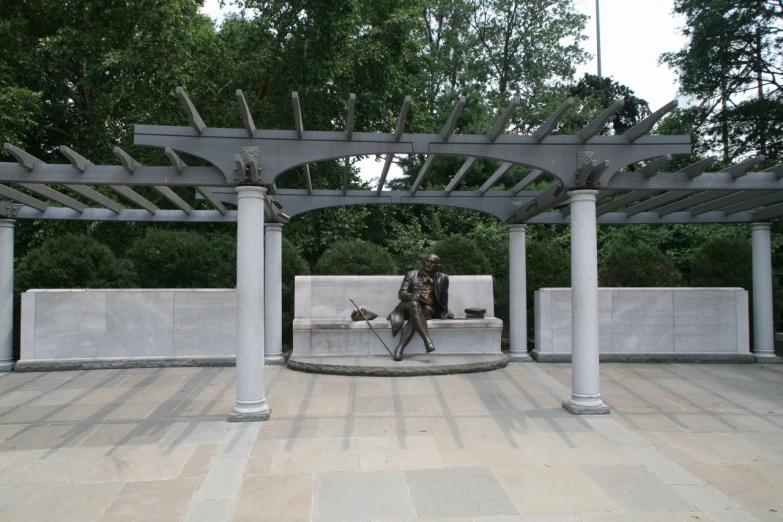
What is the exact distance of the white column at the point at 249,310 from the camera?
6844mm

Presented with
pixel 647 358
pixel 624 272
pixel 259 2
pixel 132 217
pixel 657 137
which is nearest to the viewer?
pixel 657 137

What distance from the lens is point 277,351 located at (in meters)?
10.8

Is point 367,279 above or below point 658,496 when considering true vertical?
above

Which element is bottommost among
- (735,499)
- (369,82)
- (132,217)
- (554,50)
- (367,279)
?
(735,499)

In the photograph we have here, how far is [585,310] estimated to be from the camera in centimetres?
712

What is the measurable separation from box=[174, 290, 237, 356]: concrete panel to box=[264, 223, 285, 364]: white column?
65 centimetres

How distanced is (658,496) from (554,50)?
86.3ft

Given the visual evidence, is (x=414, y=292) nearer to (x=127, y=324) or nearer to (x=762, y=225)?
(x=127, y=324)

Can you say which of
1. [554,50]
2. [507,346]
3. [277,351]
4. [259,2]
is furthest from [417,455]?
[554,50]

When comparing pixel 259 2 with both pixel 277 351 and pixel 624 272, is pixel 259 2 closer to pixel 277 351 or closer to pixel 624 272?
pixel 277 351

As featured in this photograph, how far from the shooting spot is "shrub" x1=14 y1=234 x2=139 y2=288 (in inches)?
467

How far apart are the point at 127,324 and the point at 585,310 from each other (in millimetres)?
8172

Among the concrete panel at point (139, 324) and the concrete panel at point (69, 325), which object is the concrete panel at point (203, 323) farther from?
the concrete panel at point (69, 325)

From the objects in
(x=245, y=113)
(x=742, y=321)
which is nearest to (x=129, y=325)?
(x=245, y=113)
